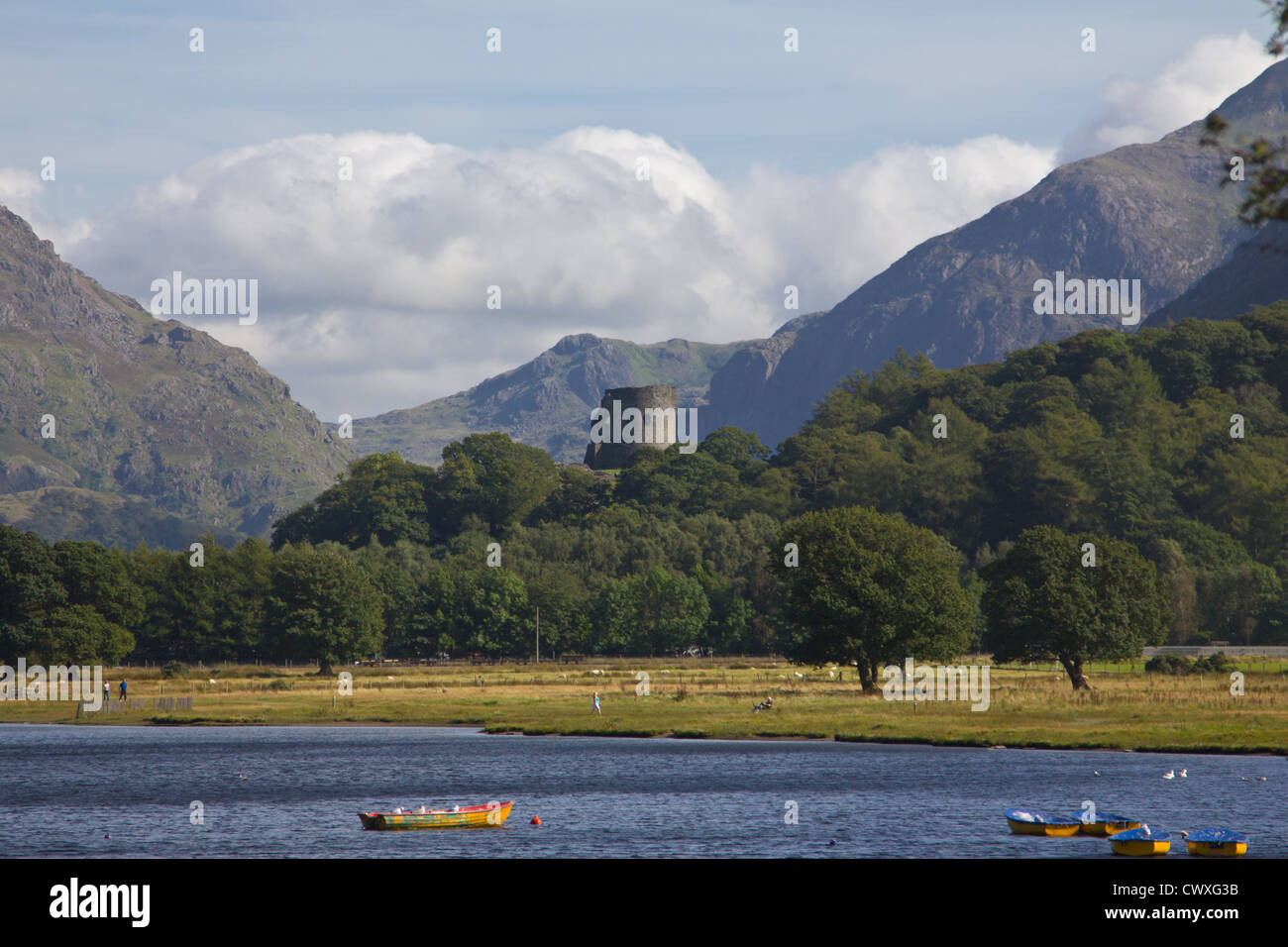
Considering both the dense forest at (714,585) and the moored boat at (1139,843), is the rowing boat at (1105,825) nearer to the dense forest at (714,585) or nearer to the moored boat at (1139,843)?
the moored boat at (1139,843)

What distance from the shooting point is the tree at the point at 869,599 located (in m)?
100

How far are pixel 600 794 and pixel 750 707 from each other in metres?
35.4

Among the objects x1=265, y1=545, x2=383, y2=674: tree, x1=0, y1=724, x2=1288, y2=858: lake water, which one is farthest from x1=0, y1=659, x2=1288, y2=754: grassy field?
x1=265, y1=545, x2=383, y2=674: tree

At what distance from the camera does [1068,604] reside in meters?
97.2

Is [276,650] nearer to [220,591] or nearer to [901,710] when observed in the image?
[220,591]

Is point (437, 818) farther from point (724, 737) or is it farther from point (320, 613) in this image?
point (320, 613)

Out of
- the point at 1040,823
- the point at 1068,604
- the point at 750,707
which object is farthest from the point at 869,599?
the point at 1040,823

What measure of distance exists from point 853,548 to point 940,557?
7.99 meters

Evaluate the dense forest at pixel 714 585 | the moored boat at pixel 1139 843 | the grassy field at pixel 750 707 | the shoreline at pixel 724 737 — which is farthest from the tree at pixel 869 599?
the moored boat at pixel 1139 843

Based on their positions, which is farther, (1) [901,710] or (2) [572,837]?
(1) [901,710]

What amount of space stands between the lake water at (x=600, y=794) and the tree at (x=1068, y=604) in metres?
26.5

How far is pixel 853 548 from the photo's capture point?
102 m

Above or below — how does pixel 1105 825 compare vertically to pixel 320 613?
below
